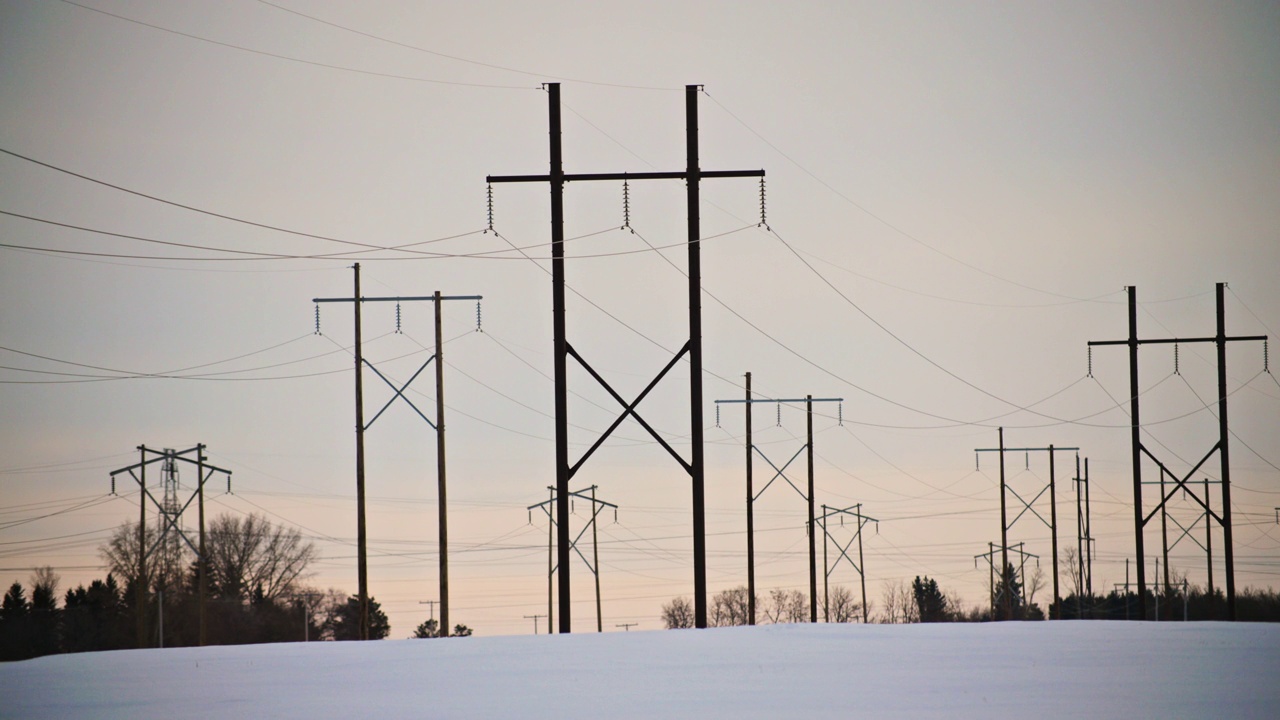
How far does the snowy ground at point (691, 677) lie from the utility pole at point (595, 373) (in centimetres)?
519

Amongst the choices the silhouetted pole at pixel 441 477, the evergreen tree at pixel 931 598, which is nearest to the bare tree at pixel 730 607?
the evergreen tree at pixel 931 598

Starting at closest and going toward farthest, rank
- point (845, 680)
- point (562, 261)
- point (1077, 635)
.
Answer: point (845, 680)
point (1077, 635)
point (562, 261)

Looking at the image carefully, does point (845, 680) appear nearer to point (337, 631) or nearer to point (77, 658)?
point (77, 658)

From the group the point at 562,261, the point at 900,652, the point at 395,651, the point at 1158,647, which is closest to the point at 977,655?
the point at 900,652

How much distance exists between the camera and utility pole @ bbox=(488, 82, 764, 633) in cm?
2759

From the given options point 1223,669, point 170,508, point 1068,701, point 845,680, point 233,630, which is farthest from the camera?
point 233,630

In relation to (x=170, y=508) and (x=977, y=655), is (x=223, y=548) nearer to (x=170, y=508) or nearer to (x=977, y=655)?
(x=170, y=508)

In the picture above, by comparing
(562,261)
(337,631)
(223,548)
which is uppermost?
(562,261)

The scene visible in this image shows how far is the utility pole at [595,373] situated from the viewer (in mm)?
27594

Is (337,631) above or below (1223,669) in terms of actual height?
below

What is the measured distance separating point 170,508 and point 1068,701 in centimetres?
6395

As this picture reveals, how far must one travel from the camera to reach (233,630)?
100m

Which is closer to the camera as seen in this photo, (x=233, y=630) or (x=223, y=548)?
(x=233, y=630)

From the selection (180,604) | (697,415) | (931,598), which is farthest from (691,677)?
(931,598)
